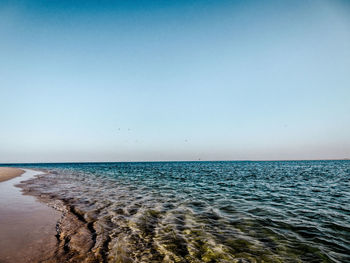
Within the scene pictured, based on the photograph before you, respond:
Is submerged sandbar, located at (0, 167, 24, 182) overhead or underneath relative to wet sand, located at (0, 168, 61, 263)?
overhead

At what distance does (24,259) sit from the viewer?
4.48 meters

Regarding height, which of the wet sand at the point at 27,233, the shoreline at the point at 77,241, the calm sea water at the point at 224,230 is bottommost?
the calm sea water at the point at 224,230

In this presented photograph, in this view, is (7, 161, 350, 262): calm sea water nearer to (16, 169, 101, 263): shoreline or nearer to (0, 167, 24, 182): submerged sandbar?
(16, 169, 101, 263): shoreline

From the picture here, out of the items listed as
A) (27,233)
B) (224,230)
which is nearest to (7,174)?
(27,233)

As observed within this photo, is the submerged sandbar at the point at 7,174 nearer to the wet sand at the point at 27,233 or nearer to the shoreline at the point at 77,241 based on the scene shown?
the wet sand at the point at 27,233

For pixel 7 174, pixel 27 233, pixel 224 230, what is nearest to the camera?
pixel 27 233

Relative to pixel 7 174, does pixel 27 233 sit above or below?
below

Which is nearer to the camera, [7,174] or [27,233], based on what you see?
[27,233]

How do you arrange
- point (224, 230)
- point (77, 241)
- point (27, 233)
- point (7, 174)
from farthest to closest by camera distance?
point (7, 174) < point (224, 230) < point (27, 233) < point (77, 241)

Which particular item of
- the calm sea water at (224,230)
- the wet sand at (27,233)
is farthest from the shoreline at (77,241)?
the calm sea water at (224,230)

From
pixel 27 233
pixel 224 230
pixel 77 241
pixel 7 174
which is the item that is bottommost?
pixel 224 230

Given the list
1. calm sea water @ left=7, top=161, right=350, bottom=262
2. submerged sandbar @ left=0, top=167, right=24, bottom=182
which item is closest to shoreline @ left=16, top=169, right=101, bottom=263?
calm sea water @ left=7, top=161, right=350, bottom=262

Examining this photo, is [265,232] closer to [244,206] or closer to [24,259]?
[244,206]

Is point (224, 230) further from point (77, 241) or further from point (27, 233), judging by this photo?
point (27, 233)
